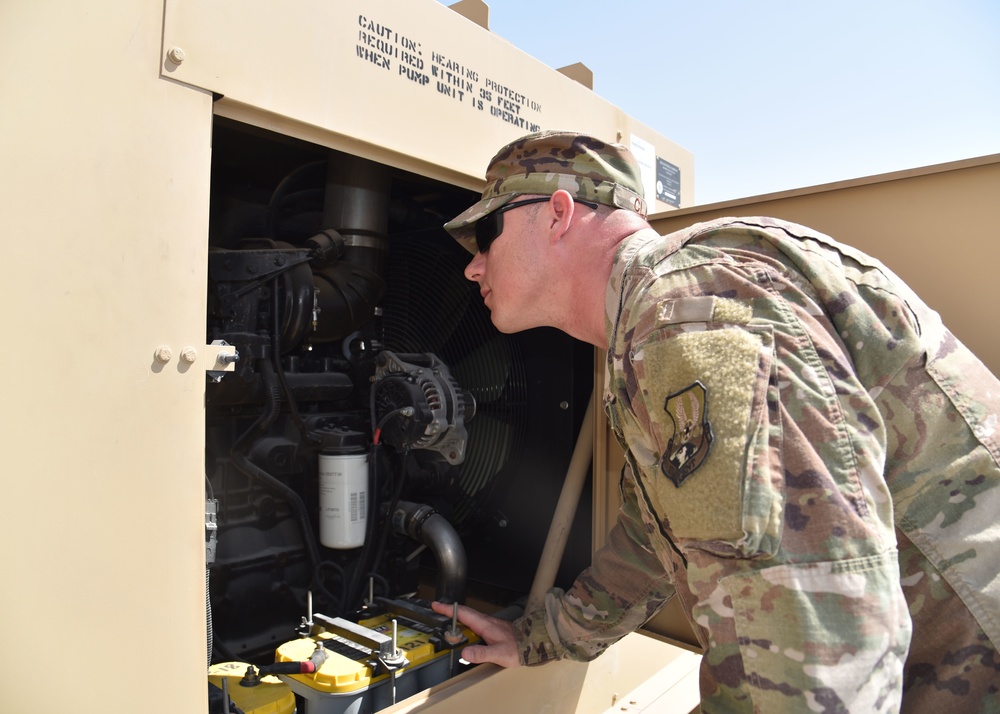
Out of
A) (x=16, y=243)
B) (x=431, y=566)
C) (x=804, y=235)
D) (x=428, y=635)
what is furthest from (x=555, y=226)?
(x=431, y=566)

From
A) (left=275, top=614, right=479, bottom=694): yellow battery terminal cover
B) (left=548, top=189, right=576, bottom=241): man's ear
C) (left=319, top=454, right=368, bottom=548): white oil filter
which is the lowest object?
(left=275, top=614, right=479, bottom=694): yellow battery terminal cover

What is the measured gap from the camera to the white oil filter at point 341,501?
1.98 meters

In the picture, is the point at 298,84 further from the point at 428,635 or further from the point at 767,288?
the point at 428,635

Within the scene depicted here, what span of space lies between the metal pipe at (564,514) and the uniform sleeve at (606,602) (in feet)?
1.06

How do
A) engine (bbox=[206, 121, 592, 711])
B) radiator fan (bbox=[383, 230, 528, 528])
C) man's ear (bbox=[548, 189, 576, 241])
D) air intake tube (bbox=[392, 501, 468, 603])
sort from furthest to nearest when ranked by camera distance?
radiator fan (bbox=[383, 230, 528, 528]) → air intake tube (bbox=[392, 501, 468, 603]) → engine (bbox=[206, 121, 592, 711]) → man's ear (bbox=[548, 189, 576, 241])

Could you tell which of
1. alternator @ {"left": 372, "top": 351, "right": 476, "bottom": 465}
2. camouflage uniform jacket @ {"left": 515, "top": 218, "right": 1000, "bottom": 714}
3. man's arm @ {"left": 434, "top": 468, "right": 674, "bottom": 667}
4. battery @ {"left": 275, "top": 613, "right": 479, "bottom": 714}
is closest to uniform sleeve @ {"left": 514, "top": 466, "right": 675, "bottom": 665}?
man's arm @ {"left": 434, "top": 468, "right": 674, "bottom": 667}

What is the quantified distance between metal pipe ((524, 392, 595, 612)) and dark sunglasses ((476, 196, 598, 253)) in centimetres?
68

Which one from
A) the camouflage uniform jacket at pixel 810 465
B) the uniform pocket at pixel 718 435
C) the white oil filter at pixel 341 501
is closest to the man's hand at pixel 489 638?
the white oil filter at pixel 341 501

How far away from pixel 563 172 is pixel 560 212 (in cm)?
9

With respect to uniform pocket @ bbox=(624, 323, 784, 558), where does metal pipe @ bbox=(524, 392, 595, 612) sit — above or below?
below

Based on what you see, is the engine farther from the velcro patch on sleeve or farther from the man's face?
the velcro patch on sleeve

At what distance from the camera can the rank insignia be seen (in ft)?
2.98

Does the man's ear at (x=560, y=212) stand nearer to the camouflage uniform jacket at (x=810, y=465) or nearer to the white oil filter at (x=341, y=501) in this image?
the camouflage uniform jacket at (x=810, y=465)

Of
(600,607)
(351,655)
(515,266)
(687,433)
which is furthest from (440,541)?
(687,433)
